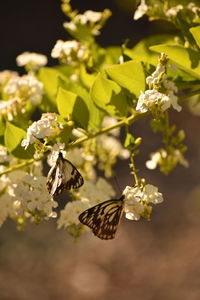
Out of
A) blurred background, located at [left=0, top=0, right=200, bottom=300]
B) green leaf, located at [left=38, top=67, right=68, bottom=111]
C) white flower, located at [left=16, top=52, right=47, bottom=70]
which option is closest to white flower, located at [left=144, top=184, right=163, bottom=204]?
green leaf, located at [left=38, top=67, right=68, bottom=111]

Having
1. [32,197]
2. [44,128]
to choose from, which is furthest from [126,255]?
[44,128]

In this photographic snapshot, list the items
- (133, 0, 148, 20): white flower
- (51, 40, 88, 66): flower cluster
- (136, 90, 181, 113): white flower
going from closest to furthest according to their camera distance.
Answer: (136, 90, 181, 113): white flower → (133, 0, 148, 20): white flower → (51, 40, 88, 66): flower cluster

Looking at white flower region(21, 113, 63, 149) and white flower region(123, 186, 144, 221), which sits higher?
white flower region(21, 113, 63, 149)

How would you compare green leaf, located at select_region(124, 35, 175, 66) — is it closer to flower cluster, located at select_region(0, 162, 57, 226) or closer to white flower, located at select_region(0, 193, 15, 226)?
flower cluster, located at select_region(0, 162, 57, 226)

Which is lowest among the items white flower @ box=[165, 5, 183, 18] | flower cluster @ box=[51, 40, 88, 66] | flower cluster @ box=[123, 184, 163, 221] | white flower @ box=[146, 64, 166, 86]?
flower cluster @ box=[123, 184, 163, 221]

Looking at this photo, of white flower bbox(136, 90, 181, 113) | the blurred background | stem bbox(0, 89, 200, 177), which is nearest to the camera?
white flower bbox(136, 90, 181, 113)

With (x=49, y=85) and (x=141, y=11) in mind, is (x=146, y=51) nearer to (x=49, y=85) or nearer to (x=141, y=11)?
(x=141, y=11)
